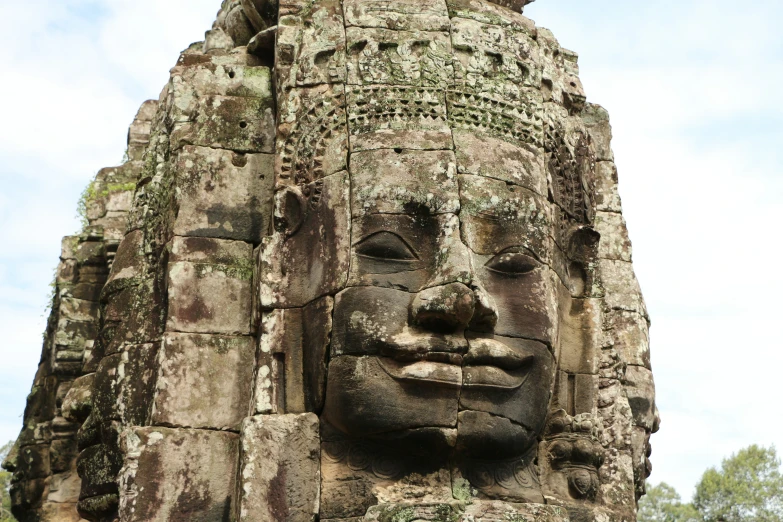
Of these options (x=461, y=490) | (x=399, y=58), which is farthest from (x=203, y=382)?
(x=399, y=58)

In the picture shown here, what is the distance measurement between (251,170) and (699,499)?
103ft

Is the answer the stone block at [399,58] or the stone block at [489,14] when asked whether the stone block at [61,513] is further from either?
the stone block at [489,14]

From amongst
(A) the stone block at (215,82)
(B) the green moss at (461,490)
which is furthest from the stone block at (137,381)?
(B) the green moss at (461,490)

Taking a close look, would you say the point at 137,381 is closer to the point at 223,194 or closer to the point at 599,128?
the point at 223,194

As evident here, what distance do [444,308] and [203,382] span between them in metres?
1.93

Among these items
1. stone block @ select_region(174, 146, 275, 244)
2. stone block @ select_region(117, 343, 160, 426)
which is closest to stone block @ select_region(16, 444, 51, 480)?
stone block @ select_region(117, 343, 160, 426)

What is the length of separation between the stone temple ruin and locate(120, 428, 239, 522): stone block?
0.05 feet

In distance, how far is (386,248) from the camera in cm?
Answer: 862

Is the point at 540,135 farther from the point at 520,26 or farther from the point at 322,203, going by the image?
the point at 322,203

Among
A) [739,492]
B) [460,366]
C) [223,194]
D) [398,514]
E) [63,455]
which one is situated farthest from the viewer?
[739,492]

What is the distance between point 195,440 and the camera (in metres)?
8.90

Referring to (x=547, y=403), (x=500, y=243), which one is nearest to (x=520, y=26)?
(x=500, y=243)

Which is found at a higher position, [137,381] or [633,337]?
[633,337]

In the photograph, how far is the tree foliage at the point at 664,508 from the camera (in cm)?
3841
